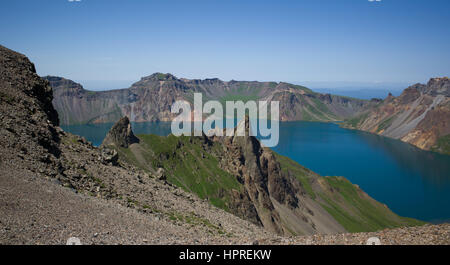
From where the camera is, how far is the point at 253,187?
111875mm

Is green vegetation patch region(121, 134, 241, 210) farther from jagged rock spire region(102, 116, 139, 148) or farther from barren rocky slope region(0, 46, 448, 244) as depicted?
barren rocky slope region(0, 46, 448, 244)

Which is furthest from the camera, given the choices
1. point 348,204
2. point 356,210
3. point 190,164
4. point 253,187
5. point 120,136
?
point 348,204

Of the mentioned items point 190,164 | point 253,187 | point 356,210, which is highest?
point 190,164

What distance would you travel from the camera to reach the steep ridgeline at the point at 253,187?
100750 mm

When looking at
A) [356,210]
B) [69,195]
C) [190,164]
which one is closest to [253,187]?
[190,164]

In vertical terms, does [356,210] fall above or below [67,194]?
below

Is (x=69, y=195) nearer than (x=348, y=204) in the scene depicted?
Yes

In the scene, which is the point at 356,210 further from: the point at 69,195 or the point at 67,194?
the point at 67,194

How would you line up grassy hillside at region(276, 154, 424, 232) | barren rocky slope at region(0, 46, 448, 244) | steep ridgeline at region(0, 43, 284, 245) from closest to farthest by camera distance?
barren rocky slope at region(0, 46, 448, 244) < steep ridgeline at region(0, 43, 284, 245) < grassy hillside at region(276, 154, 424, 232)

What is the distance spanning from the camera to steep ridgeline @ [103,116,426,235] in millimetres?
100750

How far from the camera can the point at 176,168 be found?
11088 cm

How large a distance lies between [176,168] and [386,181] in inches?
5974

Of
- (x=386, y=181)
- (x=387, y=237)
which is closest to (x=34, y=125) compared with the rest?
(x=387, y=237)

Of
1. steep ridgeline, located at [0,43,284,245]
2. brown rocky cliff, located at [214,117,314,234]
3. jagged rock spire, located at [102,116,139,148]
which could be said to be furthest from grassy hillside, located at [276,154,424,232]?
steep ridgeline, located at [0,43,284,245]
